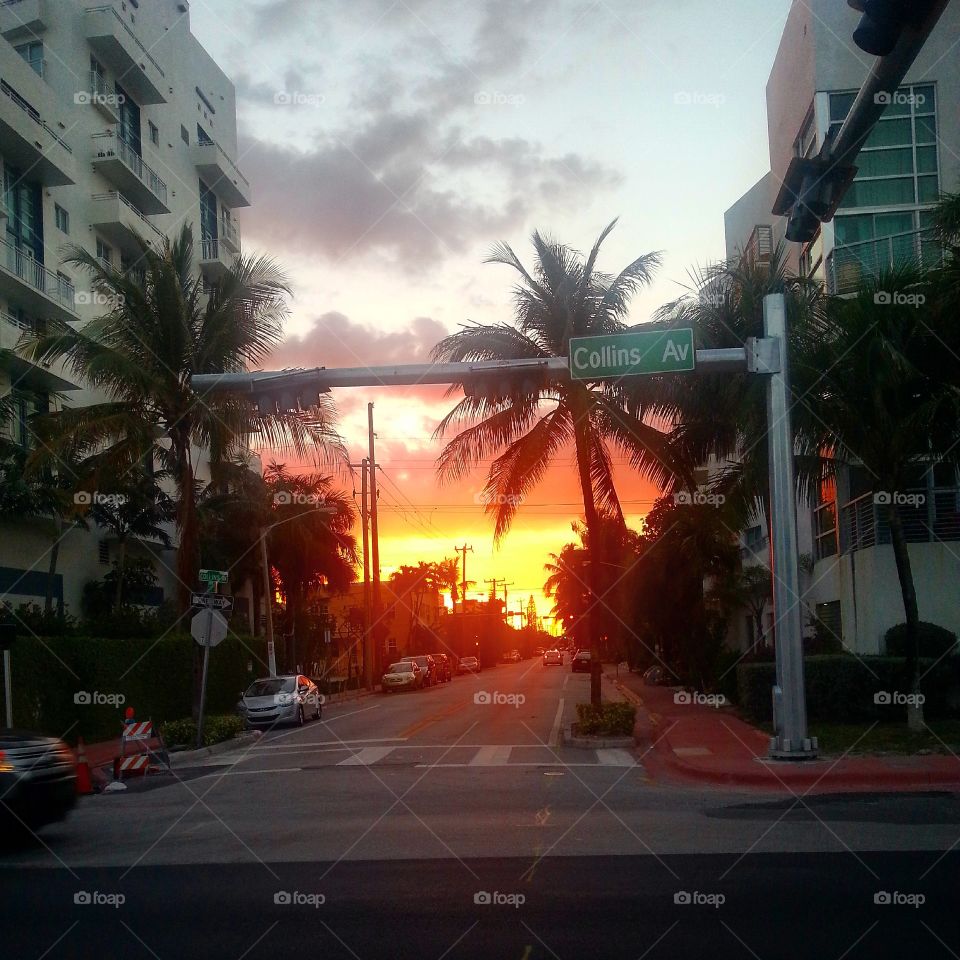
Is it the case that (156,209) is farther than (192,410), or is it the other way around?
(156,209)

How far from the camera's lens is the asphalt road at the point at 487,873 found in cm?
671

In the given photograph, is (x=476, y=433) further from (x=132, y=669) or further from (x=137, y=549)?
(x=137, y=549)

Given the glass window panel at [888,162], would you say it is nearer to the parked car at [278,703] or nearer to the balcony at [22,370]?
the parked car at [278,703]

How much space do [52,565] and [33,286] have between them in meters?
7.94

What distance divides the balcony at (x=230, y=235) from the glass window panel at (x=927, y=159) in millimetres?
30438

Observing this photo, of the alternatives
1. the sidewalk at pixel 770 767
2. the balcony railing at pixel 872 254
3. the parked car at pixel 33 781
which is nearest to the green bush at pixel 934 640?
the sidewalk at pixel 770 767

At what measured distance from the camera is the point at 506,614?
477 ft

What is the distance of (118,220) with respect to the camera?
3725cm

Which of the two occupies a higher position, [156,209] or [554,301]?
[156,209]

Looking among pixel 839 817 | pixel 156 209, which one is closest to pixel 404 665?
pixel 156 209

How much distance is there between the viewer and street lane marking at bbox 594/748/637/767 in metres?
17.9

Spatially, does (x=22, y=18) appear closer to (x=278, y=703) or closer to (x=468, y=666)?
(x=278, y=703)

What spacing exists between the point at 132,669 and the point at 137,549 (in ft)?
38.0

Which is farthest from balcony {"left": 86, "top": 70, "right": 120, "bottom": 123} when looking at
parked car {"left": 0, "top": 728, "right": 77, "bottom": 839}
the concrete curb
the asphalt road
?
parked car {"left": 0, "top": 728, "right": 77, "bottom": 839}
